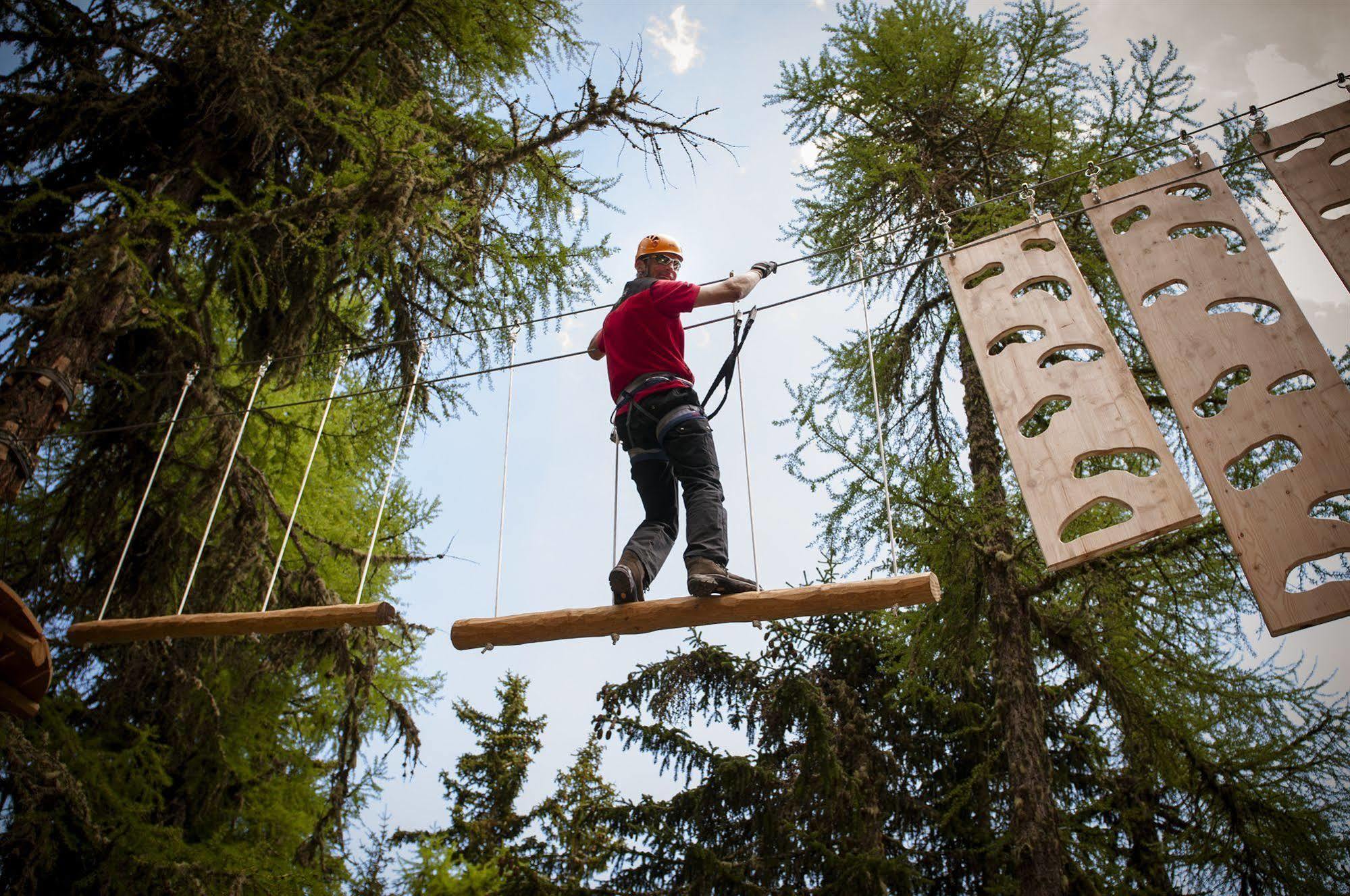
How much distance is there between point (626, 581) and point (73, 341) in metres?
3.38

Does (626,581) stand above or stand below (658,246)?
below

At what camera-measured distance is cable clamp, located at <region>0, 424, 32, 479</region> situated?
4039mm

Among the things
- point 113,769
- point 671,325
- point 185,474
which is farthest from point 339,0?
point 113,769

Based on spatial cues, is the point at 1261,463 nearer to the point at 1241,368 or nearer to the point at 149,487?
the point at 1241,368

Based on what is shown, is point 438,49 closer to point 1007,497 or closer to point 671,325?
point 671,325

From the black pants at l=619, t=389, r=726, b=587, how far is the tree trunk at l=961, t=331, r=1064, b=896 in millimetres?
2371

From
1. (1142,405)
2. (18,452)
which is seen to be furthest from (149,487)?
(1142,405)

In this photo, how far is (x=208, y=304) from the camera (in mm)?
6324

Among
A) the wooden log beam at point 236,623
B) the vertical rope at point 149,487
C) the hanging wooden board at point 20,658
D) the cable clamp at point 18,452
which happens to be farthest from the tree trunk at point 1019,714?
the cable clamp at point 18,452

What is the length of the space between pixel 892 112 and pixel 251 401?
538 cm

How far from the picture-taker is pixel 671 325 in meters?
3.53

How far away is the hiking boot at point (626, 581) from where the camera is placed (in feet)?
9.64

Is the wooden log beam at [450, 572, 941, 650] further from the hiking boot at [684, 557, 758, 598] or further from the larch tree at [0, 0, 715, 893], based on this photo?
the larch tree at [0, 0, 715, 893]

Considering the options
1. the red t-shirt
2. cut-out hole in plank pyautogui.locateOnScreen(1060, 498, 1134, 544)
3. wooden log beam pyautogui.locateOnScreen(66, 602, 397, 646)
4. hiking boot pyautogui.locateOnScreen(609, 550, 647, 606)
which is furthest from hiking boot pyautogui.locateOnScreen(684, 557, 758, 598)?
cut-out hole in plank pyautogui.locateOnScreen(1060, 498, 1134, 544)
